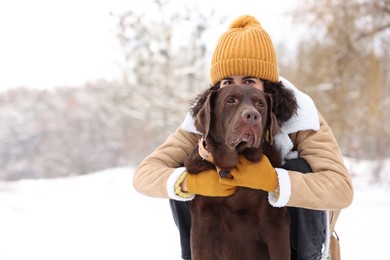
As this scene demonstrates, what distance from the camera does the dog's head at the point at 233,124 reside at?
207cm

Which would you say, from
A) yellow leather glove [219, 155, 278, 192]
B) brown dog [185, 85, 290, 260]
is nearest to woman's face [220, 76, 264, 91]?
brown dog [185, 85, 290, 260]

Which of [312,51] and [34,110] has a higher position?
Result: [312,51]

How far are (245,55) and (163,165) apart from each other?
0.77 meters

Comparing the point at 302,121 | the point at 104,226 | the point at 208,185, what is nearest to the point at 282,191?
the point at 208,185

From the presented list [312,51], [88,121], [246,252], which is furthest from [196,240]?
[88,121]

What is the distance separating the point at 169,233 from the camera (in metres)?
5.46

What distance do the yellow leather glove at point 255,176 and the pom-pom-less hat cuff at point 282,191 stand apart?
0.03 meters

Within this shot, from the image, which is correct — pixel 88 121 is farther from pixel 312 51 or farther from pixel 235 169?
pixel 235 169

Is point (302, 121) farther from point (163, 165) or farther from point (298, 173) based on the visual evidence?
point (163, 165)

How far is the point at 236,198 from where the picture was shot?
2.24 m

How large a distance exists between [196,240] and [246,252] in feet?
0.86

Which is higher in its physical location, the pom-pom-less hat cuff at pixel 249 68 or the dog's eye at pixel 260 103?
the pom-pom-less hat cuff at pixel 249 68

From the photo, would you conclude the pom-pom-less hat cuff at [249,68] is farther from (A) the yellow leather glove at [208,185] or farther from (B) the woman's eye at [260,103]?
(A) the yellow leather glove at [208,185]

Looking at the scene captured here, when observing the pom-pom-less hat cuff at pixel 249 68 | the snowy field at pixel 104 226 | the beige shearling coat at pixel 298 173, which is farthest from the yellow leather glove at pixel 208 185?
the snowy field at pixel 104 226
